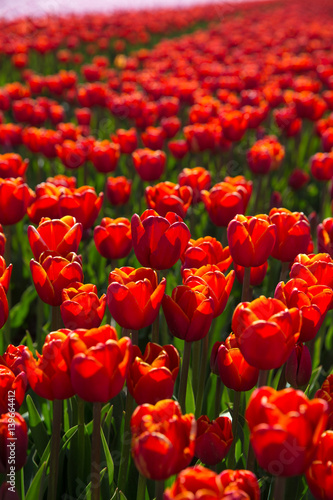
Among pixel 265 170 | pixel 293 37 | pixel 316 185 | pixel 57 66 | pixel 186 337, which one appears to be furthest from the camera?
pixel 293 37

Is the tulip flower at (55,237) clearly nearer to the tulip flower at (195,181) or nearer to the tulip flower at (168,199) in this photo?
the tulip flower at (168,199)


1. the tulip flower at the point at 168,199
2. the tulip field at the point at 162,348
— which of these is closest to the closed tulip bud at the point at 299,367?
the tulip field at the point at 162,348

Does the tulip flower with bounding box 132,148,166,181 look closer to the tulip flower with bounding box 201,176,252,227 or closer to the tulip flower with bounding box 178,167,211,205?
the tulip flower with bounding box 178,167,211,205

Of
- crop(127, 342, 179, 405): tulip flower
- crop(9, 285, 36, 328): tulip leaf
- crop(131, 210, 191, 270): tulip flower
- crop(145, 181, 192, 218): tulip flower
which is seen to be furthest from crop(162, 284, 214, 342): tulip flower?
crop(9, 285, 36, 328): tulip leaf

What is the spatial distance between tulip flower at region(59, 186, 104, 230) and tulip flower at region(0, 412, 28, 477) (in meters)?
1.06

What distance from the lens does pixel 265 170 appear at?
12.0 feet

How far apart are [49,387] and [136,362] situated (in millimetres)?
202

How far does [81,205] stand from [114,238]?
0.27 meters

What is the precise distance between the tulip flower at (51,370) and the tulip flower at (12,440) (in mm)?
85

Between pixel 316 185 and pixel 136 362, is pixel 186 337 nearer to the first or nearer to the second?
pixel 136 362

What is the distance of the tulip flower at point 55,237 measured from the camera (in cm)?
182

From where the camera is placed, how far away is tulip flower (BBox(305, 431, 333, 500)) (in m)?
1.10

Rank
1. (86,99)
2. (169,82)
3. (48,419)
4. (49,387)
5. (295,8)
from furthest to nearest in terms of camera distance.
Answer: (295,8), (169,82), (86,99), (48,419), (49,387)

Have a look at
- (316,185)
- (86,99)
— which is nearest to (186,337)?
(316,185)
